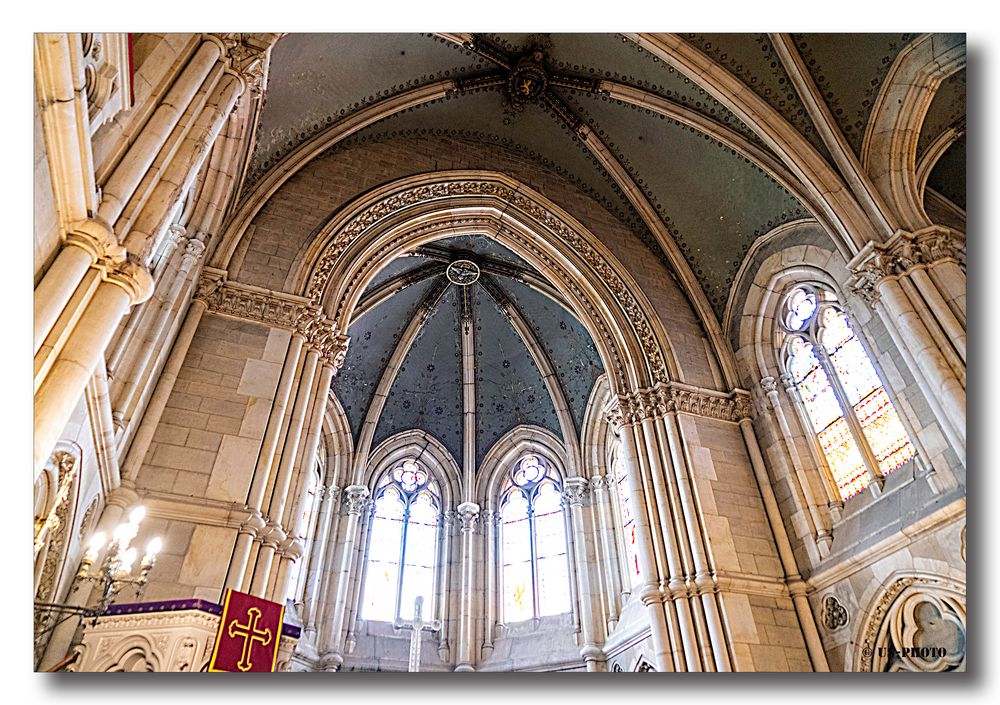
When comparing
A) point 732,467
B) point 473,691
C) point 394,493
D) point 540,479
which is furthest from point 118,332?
point 540,479

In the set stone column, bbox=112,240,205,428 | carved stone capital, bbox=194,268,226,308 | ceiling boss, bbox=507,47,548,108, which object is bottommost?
stone column, bbox=112,240,205,428

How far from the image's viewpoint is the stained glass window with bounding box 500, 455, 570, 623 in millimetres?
12914

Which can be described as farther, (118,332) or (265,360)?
(265,360)

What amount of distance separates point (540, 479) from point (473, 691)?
1054 centimetres

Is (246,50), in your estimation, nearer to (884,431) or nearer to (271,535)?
(271,535)

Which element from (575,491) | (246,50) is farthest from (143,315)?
(575,491)

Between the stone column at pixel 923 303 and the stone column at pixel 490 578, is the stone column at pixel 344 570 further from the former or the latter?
the stone column at pixel 923 303

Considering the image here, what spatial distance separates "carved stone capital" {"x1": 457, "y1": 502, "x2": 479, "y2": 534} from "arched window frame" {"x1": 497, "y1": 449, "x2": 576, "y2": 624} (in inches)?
21.2

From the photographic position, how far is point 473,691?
4.12 m

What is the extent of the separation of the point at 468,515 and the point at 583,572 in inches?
108

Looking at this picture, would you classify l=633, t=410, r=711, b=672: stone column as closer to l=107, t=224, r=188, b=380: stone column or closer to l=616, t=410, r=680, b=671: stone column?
l=616, t=410, r=680, b=671: stone column

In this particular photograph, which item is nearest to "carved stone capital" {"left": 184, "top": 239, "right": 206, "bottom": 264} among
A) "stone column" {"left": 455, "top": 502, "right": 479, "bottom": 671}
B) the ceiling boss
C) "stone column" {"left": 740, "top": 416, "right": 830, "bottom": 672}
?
the ceiling boss

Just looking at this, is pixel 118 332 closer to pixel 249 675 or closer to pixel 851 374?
pixel 249 675

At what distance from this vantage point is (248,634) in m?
4.42
